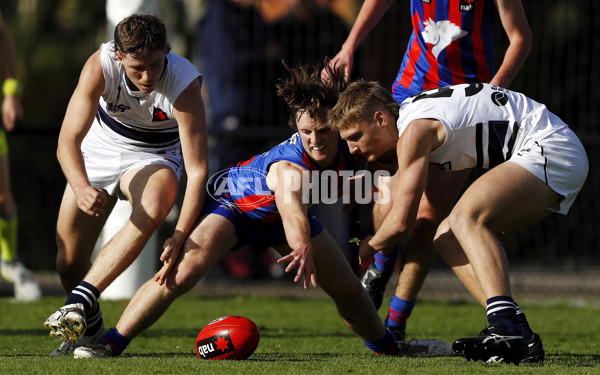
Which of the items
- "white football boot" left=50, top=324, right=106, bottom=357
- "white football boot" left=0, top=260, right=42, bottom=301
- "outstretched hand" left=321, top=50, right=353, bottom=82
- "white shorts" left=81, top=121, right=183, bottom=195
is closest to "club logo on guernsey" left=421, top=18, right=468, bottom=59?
"outstretched hand" left=321, top=50, right=353, bottom=82

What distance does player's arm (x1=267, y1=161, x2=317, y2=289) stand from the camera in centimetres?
407

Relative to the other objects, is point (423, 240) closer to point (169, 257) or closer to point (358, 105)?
point (358, 105)

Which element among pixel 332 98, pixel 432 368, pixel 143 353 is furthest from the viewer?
→ pixel 143 353

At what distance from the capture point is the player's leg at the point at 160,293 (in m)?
4.40

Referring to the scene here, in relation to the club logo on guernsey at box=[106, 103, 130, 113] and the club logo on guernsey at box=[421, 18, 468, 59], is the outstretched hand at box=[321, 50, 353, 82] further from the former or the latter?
the club logo on guernsey at box=[106, 103, 130, 113]

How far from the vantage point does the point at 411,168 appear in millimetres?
4242

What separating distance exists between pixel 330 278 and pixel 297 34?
6131mm

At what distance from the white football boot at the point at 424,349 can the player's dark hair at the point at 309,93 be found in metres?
1.49

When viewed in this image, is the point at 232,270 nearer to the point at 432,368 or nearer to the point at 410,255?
the point at 410,255

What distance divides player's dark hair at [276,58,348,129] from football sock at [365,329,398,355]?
4.37ft

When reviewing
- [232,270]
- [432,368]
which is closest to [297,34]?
[232,270]

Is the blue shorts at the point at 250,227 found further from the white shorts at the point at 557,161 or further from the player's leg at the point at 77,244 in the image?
A: the white shorts at the point at 557,161

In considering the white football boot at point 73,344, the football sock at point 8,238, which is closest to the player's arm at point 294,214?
the white football boot at point 73,344

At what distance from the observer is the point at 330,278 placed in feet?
15.2
